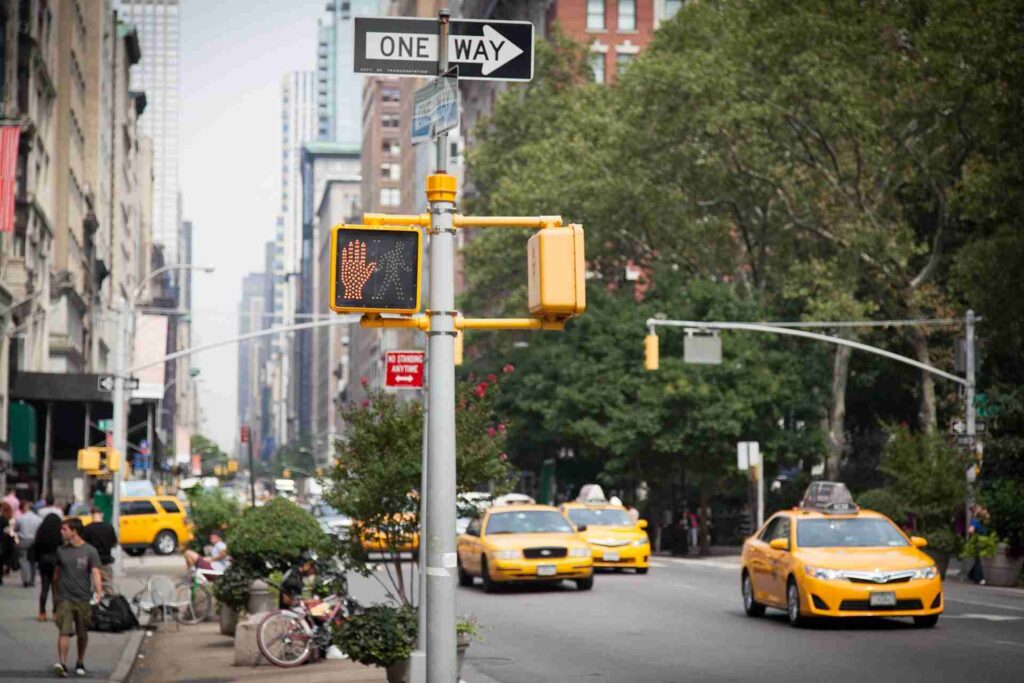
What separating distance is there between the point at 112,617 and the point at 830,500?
10566 millimetres

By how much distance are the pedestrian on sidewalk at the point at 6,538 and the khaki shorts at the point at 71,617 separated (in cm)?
1680

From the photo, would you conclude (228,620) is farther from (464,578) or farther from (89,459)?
(89,459)

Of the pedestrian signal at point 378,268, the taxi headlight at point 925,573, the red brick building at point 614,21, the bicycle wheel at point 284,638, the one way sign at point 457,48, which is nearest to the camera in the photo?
the pedestrian signal at point 378,268

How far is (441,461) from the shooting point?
10.4m

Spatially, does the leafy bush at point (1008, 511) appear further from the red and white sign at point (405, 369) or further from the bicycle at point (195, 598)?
the red and white sign at point (405, 369)

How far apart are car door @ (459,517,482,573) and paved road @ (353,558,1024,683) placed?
2.05 meters

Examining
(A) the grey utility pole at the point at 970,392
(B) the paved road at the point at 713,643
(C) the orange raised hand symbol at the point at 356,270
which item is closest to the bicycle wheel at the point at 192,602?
(B) the paved road at the point at 713,643

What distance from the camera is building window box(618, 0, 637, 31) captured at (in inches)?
3396

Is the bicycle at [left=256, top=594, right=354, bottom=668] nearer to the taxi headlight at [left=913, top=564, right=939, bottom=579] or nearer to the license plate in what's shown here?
the license plate

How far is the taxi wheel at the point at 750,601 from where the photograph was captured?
24.4 metres

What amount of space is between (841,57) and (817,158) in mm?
5785

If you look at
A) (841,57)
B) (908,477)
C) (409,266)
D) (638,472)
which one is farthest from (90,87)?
(409,266)

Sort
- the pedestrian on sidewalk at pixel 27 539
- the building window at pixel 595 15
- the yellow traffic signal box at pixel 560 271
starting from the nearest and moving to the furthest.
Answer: the yellow traffic signal box at pixel 560 271 → the pedestrian on sidewalk at pixel 27 539 → the building window at pixel 595 15

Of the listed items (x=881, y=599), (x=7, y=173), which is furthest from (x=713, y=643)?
(x=7, y=173)
